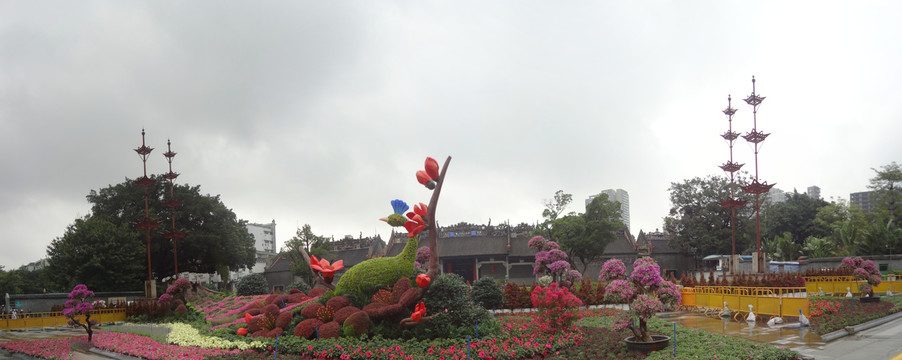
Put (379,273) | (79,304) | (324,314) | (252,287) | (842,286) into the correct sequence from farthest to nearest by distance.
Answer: (252,287), (842,286), (79,304), (379,273), (324,314)

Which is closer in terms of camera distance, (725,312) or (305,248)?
(725,312)

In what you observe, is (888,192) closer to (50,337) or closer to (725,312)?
(725,312)

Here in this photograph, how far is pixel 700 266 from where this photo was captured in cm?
4191

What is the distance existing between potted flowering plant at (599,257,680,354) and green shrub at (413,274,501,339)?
9.49 feet

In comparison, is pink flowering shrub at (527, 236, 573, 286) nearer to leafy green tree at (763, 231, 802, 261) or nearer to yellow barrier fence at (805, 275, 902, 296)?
yellow barrier fence at (805, 275, 902, 296)

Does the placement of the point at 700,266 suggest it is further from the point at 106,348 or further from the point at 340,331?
the point at 106,348

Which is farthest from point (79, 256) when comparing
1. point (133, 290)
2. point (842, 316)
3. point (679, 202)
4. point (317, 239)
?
point (679, 202)

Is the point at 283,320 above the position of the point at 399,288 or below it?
below

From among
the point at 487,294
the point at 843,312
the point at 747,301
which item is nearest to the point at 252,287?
the point at 487,294

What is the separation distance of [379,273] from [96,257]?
22371 mm

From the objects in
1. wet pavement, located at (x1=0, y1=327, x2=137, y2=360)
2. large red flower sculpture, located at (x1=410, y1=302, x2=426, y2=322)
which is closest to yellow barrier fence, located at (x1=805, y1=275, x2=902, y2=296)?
large red flower sculpture, located at (x1=410, y1=302, x2=426, y2=322)

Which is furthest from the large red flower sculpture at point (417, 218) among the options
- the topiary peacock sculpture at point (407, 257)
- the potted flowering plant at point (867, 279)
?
the potted flowering plant at point (867, 279)

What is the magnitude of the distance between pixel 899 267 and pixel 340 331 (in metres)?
30.9

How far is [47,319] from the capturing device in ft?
76.9
